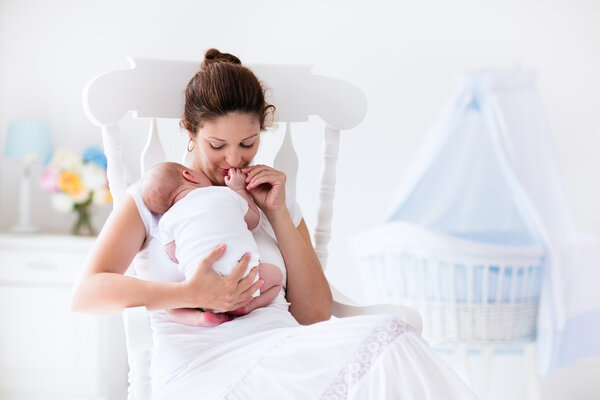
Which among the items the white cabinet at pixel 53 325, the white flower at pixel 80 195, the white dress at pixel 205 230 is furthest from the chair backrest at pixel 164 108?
the white flower at pixel 80 195

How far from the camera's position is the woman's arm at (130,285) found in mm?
1296

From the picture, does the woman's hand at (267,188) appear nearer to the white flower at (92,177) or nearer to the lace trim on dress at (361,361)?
the lace trim on dress at (361,361)

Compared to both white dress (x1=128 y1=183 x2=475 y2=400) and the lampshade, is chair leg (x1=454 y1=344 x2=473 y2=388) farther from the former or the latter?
the lampshade

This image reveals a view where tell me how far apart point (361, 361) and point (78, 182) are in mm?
2248

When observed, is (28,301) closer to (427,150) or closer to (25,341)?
(25,341)

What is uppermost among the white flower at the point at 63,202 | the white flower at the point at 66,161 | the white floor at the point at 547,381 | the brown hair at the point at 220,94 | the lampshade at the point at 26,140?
the brown hair at the point at 220,94

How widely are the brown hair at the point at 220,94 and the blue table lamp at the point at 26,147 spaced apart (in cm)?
189

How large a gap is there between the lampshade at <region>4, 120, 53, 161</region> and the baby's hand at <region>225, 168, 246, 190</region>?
1.93 meters

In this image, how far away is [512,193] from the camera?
3.04 meters

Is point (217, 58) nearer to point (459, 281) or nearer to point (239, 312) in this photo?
point (239, 312)

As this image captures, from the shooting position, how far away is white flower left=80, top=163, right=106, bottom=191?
122 inches

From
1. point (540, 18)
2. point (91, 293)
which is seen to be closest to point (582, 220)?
point (540, 18)

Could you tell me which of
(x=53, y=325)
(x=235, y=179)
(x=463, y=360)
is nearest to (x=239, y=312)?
(x=235, y=179)

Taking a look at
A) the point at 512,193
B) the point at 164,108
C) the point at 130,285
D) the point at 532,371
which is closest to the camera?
the point at 130,285
